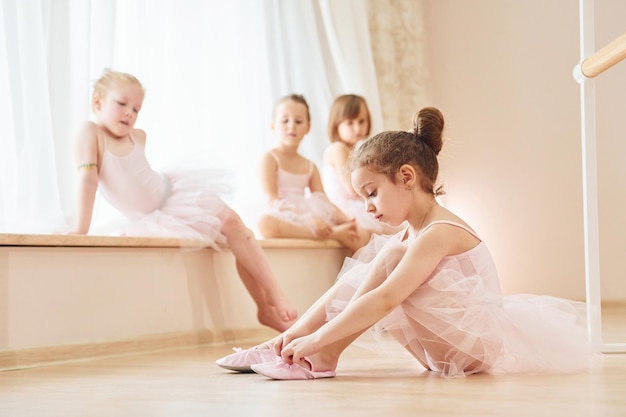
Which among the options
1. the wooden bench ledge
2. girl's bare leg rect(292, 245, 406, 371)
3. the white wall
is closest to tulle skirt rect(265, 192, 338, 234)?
the wooden bench ledge

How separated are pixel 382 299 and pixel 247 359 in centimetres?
34

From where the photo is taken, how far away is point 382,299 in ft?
5.35

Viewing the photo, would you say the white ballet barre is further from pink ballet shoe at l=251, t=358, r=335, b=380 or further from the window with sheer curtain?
the window with sheer curtain

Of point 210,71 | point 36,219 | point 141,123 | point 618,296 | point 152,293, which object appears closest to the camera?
point 36,219

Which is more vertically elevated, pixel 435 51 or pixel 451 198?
pixel 435 51

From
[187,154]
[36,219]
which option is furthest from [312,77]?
[36,219]

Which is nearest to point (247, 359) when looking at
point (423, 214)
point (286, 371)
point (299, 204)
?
point (286, 371)

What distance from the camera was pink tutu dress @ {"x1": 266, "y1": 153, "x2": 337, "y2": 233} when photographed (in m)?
3.51

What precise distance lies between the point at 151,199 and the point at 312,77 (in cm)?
138

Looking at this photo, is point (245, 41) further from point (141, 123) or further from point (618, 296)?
point (618, 296)

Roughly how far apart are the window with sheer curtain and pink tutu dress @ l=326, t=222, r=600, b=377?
1125mm

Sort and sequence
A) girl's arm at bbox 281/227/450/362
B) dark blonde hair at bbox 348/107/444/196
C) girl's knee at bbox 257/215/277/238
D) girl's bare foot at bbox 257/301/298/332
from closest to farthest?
girl's arm at bbox 281/227/450/362 → dark blonde hair at bbox 348/107/444/196 → girl's bare foot at bbox 257/301/298/332 → girl's knee at bbox 257/215/277/238

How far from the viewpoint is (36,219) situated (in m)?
2.46

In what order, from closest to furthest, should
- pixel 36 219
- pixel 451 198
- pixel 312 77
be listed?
pixel 36 219 < pixel 312 77 < pixel 451 198
